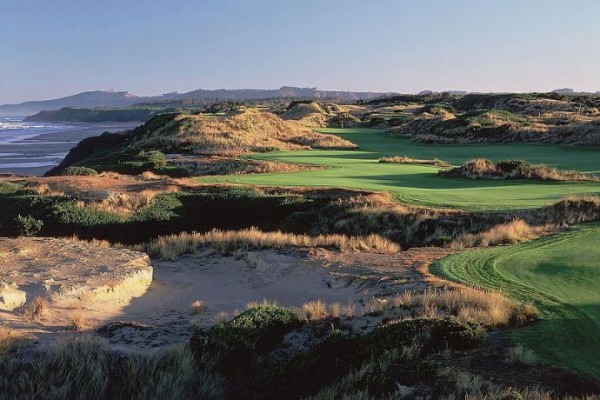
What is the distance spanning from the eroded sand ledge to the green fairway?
9106mm

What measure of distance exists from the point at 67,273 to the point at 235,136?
1171 inches

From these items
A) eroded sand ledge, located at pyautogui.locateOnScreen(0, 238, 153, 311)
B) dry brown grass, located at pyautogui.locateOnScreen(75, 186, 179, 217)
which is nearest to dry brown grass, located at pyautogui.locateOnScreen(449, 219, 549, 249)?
eroded sand ledge, located at pyautogui.locateOnScreen(0, 238, 153, 311)

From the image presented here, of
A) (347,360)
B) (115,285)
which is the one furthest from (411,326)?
(115,285)

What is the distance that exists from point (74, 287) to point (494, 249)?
305 inches

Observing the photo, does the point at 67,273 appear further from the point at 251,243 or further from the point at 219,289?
the point at 251,243

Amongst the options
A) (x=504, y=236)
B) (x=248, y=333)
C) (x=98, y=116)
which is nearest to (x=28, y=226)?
(x=248, y=333)

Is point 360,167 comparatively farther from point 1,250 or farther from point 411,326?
point 411,326

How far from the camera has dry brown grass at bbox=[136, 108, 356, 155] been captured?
37719 mm

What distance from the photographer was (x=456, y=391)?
16.1 ft

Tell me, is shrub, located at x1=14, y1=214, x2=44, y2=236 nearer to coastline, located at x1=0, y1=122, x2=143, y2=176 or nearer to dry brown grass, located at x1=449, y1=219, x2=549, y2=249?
dry brown grass, located at x1=449, y1=219, x2=549, y2=249

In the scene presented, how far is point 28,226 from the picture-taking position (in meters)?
18.1

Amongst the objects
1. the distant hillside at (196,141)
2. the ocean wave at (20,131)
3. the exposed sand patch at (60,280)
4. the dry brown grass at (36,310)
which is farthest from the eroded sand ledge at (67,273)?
the ocean wave at (20,131)

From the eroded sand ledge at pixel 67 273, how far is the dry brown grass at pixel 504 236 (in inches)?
265

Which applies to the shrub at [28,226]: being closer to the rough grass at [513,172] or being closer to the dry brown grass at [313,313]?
the dry brown grass at [313,313]
